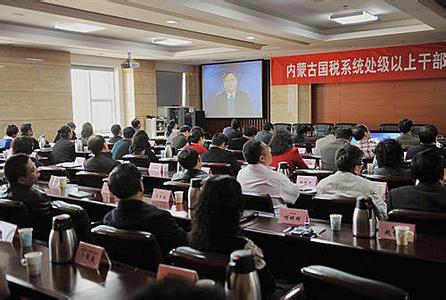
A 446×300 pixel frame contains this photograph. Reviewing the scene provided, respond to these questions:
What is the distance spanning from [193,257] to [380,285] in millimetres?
740

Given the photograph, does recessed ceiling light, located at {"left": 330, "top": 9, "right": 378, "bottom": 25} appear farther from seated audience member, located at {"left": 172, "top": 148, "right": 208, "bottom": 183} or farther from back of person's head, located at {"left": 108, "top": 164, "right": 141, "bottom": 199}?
back of person's head, located at {"left": 108, "top": 164, "right": 141, "bottom": 199}

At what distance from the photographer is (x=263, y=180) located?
3480 mm

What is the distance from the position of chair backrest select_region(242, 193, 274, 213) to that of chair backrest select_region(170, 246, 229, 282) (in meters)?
1.33

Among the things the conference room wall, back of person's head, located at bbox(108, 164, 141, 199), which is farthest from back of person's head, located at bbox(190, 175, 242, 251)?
the conference room wall

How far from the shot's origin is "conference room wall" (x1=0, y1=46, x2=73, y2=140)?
9.07 meters

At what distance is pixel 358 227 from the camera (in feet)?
7.91

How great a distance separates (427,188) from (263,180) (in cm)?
121

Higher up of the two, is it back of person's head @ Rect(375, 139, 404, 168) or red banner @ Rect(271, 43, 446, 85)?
red banner @ Rect(271, 43, 446, 85)

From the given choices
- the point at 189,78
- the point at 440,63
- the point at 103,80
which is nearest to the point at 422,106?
the point at 440,63

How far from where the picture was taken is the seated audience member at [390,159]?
3.75 metres

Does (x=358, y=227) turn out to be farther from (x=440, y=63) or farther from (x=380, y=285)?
(x=440, y=63)

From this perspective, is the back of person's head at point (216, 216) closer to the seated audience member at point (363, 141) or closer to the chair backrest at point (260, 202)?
the chair backrest at point (260, 202)

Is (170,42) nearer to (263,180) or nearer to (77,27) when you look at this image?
(77,27)

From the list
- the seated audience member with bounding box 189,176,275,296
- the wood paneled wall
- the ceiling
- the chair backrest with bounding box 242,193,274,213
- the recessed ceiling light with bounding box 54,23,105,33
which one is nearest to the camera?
the seated audience member with bounding box 189,176,275,296
